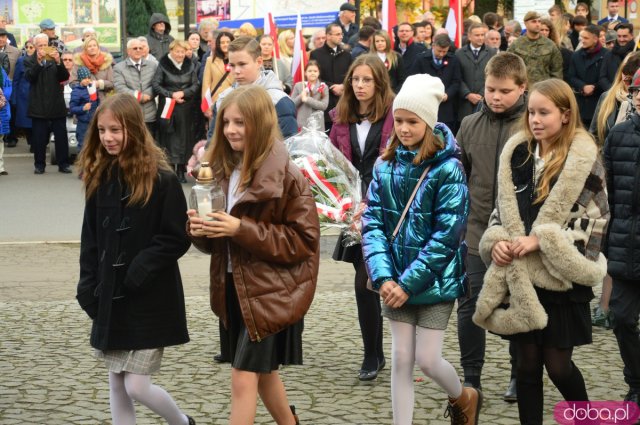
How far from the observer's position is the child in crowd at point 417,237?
5492 mm

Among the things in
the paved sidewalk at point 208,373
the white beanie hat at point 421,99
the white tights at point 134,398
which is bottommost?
the paved sidewalk at point 208,373

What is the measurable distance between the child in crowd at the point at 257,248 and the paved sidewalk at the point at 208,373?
3.44ft

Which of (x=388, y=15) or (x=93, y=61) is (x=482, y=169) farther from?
(x=388, y=15)

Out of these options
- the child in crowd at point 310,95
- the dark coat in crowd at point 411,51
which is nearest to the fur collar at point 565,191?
the child in crowd at point 310,95

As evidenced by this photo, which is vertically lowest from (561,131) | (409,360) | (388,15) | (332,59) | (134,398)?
(134,398)

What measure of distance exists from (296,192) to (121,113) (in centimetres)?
88

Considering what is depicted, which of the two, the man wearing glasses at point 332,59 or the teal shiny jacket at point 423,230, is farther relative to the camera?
the man wearing glasses at point 332,59

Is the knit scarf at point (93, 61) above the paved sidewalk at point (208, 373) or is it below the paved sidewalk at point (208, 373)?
above

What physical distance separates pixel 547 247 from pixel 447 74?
11796mm

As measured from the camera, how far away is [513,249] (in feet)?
18.1

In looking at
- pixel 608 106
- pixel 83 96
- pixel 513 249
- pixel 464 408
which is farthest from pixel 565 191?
pixel 83 96

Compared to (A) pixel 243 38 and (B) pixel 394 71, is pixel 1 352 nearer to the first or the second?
(A) pixel 243 38

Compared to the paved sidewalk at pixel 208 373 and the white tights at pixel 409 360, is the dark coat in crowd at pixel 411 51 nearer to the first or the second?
the paved sidewalk at pixel 208 373

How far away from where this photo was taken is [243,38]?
7.11 m
